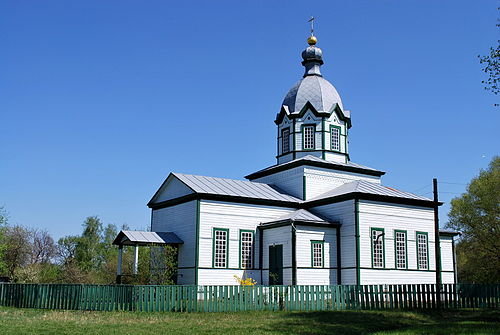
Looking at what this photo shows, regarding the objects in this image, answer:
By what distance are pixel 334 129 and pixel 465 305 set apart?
46.7ft

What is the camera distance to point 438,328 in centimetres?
1464

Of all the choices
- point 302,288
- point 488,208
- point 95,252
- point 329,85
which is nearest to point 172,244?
point 302,288

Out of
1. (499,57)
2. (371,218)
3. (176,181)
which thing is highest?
(499,57)

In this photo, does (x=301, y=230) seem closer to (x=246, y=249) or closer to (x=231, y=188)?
(x=246, y=249)

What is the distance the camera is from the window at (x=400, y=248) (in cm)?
2823

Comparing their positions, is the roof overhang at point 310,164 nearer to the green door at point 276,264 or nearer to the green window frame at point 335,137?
the green window frame at point 335,137

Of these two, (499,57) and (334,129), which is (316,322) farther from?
(334,129)

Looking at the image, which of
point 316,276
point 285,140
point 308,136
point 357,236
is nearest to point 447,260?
point 357,236

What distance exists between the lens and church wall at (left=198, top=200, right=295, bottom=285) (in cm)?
2722

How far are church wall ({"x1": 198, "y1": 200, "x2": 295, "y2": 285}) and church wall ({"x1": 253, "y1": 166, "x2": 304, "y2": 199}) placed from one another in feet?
8.59

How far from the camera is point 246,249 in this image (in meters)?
28.7

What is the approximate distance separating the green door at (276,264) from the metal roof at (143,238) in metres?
4.74

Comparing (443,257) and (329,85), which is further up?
(329,85)

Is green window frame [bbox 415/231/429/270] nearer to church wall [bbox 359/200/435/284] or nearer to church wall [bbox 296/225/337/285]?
church wall [bbox 359/200/435/284]
